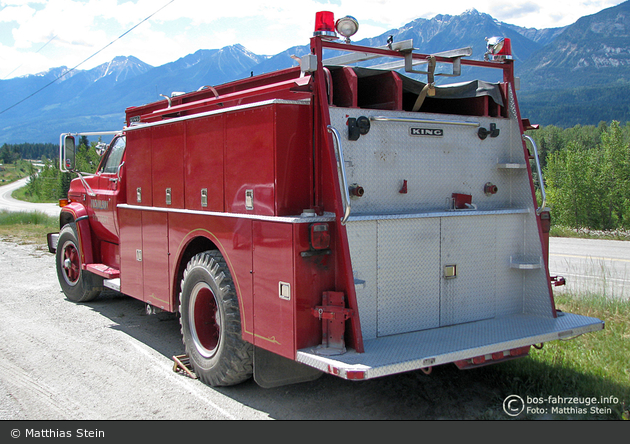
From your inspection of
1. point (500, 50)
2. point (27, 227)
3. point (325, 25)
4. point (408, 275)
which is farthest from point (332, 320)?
point (27, 227)

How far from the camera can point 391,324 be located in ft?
14.6

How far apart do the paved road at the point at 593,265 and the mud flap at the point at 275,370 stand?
192 inches

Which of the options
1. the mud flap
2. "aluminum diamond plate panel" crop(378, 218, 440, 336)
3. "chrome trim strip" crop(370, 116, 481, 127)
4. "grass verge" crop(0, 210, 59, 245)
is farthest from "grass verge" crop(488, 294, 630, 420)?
"grass verge" crop(0, 210, 59, 245)

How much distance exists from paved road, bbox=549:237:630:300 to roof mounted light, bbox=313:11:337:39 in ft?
17.8

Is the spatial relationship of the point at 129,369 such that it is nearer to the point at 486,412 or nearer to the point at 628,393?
the point at 486,412

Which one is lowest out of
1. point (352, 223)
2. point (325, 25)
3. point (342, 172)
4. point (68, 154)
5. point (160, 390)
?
point (160, 390)

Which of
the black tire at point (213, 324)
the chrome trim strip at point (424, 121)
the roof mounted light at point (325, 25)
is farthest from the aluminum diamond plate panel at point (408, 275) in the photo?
the roof mounted light at point (325, 25)

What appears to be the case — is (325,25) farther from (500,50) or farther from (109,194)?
(109,194)

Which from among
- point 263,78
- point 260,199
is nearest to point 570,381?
point 260,199

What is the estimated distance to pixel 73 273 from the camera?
350 inches

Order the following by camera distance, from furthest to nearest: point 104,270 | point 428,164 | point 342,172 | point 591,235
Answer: point 591,235 → point 104,270 → point 428,164 → point 342,172

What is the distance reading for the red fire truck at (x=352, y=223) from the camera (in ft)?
13.5

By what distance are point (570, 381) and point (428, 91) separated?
287 centimetres

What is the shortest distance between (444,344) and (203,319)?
245 cm
